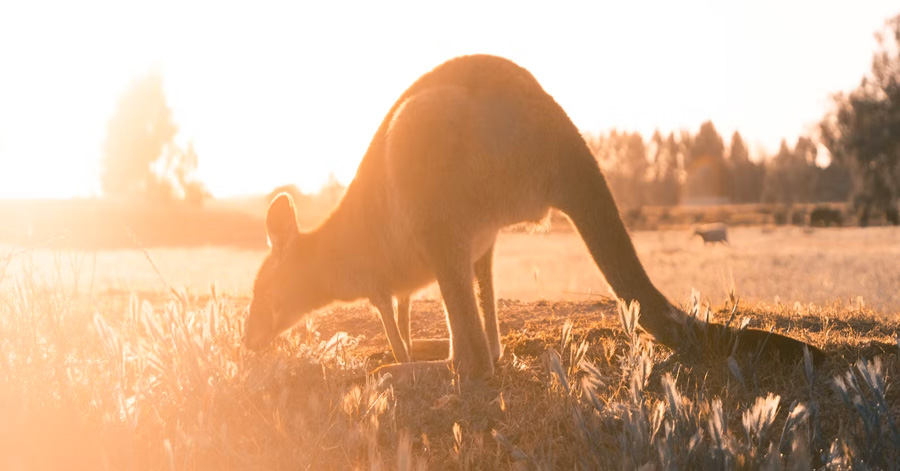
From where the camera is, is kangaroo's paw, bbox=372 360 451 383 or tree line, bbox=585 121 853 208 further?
tree line, bbox=585 121 853 208

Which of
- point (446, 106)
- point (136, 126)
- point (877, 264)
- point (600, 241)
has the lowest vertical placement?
point (877, 264)

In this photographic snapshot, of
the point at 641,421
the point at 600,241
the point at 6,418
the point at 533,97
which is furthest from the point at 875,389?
the point at 6,418

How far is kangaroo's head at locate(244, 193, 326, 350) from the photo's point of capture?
20.4 feet

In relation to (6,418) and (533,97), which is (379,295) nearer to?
(533,97)

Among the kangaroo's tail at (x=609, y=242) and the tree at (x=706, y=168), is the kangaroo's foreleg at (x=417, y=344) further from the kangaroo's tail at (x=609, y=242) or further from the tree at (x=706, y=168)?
the tree at (x=706, y=168)

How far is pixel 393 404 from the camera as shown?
416cm

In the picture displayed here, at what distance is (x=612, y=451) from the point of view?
328 centimetres

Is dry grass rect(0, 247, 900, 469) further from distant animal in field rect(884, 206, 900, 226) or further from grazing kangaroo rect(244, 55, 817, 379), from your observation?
distant animal in field rect(884, 206, 900, 226)

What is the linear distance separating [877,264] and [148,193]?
5371 cm

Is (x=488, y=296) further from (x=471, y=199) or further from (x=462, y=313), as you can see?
(x=471, y=199)

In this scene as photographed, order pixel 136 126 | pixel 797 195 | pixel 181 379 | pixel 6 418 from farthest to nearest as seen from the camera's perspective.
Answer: pixel 797 195 < pixel 136 126 < pixel 181 379 < pixel 6 418

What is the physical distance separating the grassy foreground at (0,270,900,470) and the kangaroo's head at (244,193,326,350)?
415 mm

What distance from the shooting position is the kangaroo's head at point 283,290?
621 centimetres

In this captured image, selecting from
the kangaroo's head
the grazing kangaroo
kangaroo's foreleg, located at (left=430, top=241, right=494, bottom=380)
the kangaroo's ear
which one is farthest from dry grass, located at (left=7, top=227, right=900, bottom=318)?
kangaroo's foreleg, located at (left=430, top=241, right=494, bottom=380)
